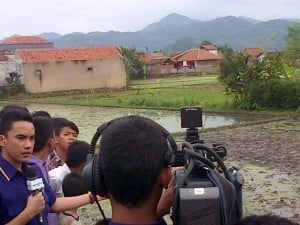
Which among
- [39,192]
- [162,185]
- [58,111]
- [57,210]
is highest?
[162,185]

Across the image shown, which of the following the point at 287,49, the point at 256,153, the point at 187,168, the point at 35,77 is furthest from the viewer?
the point at 287,49

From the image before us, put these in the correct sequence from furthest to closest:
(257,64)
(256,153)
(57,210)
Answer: (257,64), (256,153), (57,210)

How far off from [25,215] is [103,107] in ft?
59.7

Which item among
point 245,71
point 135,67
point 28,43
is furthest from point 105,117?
point 28,43

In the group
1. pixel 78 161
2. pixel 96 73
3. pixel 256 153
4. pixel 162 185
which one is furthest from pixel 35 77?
pixel 162 185

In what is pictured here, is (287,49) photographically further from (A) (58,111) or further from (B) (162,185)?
(B) (162,185)

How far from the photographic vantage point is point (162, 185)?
4.57 ft

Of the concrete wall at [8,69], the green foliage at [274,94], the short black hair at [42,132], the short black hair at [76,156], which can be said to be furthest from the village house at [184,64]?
the short black hair at [42,132]

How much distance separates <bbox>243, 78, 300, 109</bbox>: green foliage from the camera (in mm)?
15648

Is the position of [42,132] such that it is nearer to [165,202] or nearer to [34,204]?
[34,204]

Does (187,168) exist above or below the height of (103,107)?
above

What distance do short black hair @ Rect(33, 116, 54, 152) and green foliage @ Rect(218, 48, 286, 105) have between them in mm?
14122

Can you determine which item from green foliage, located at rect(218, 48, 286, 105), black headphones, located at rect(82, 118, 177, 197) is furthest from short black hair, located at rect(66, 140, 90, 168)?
green foliage, located at rect(218, 48, 286, 105)

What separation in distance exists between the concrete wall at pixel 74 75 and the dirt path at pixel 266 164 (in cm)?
1854
